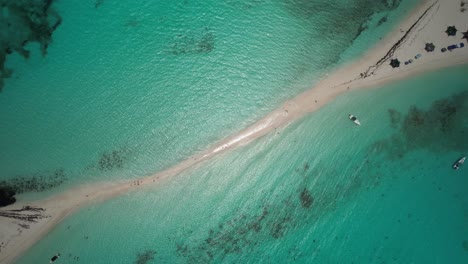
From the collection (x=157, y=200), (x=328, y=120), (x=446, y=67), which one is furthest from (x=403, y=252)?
(x=157, y=200)

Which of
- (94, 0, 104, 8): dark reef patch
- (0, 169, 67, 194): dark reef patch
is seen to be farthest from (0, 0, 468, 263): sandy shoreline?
(94, 0, 104, 8): dark reef patch

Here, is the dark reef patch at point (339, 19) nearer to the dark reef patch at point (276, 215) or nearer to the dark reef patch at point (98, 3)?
the dark reef patch at point (276, 215)

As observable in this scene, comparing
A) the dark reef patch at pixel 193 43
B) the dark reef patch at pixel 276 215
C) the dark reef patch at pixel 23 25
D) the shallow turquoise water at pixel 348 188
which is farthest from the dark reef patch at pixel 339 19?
the dark reef patch at pixel 23 25

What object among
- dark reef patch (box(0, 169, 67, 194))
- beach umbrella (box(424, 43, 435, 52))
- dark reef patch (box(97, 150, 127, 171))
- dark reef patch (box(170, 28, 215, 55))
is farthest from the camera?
dark reef patch (box(170, 28, 215, 55))

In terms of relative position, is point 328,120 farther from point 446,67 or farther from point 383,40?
point 446,67

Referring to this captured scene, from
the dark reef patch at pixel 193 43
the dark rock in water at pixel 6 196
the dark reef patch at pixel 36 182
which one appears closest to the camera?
the dark rock in water at pixel 6 196

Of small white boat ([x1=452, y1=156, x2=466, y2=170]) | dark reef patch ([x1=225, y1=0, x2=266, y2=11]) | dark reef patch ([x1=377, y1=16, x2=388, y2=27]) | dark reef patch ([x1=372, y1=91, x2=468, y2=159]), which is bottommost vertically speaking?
small white boat ([x1=452, y1=156, x2=466, y2=170])

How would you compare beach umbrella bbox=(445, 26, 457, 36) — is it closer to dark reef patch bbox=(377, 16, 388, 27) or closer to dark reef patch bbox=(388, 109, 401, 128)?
dark reef patch bbox=(377, 16, 388, 27)
